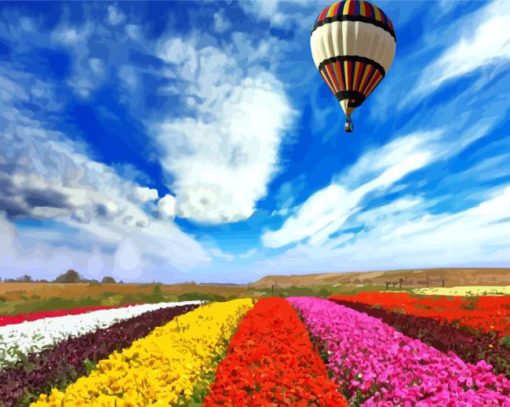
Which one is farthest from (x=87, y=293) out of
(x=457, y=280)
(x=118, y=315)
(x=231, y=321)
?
(x=457, y=280)

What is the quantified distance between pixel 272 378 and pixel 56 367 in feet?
13.7

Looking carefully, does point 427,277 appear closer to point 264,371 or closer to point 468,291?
point 468,291

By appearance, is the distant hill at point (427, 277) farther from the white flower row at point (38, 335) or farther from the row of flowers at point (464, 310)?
the white flower row at point (38, 335)

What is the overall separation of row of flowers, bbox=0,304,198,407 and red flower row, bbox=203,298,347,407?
2627mm

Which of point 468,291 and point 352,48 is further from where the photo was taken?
point 468,291

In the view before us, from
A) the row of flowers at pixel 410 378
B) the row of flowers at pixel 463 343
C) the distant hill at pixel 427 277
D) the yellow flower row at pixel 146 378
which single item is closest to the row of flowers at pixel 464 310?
the row of flowers at pixel 463 343

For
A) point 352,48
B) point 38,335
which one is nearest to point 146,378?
point 38,335

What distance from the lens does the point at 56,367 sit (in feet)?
26.7

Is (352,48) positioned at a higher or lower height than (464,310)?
higher

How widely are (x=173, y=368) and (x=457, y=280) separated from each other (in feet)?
232

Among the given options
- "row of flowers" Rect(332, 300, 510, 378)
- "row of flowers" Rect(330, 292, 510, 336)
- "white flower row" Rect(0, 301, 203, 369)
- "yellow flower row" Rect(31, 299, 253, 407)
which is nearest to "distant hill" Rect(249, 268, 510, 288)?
"row of flowers" Rect(330, 292, 510, 336)

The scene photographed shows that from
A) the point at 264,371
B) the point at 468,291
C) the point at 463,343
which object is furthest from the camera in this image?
the point at 468,291

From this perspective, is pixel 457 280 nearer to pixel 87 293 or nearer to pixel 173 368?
pixel 87 293

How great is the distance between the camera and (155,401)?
538 centimetres
